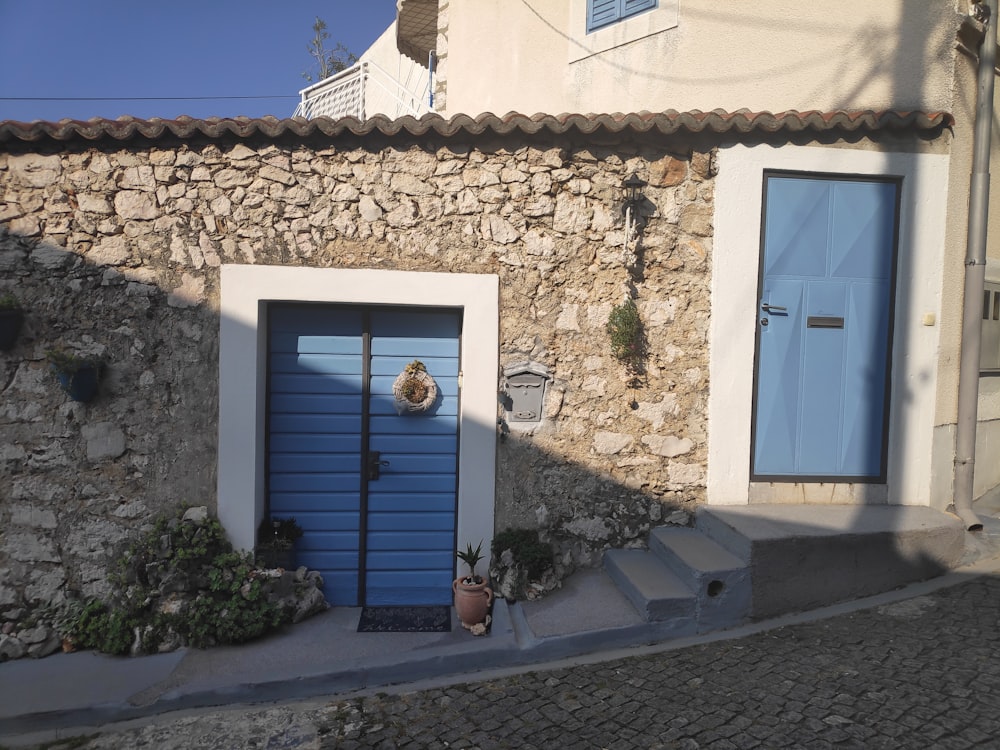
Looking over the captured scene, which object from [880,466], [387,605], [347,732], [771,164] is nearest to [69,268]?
[387,605]

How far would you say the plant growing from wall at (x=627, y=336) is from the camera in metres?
4.80

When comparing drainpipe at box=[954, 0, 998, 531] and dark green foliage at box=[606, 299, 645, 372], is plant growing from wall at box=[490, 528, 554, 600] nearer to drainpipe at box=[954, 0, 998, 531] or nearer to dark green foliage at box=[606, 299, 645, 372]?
dark green foliage at box=[606, 299, 645, 372]

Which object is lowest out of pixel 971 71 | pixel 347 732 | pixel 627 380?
pixel 347 732

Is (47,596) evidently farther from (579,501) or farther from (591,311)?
(591,311)

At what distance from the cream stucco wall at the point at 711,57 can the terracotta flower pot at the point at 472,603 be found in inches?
184

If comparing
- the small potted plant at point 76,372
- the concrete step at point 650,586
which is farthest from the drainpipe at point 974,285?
the small potted plant at point 76,372

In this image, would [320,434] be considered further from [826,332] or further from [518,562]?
[826,332]

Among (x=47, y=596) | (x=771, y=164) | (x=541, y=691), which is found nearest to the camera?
(x=541, y=691)

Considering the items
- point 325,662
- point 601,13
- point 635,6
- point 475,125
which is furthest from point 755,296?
point 325,662

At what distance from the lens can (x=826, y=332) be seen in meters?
5.05

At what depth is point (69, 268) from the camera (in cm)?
466

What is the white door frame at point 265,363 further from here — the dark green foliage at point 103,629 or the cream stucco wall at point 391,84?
the cream stucco wall at point 391,84

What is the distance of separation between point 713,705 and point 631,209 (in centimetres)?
326

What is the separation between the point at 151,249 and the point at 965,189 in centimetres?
618
